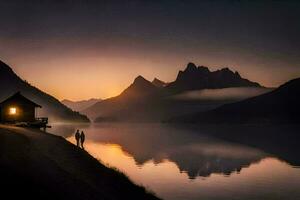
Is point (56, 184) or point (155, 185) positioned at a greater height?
point (56, 184)

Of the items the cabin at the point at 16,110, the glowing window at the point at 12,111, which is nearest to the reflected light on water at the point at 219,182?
the cabin at the point at 16,110

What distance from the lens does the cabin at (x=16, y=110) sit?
93875 mm

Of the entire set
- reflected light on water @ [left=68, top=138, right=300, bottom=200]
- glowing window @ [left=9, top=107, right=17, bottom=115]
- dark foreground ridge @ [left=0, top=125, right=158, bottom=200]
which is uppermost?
glowing window @ [left=9, top=107, right=17, bottom=115]

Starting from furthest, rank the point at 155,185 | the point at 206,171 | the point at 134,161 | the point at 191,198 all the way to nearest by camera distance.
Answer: the point at 134,161 < the point at 206,171 < the point at 155,185 < the point at 191,198

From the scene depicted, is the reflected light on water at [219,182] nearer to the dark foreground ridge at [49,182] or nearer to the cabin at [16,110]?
the dark foreground ridge at [49,182]

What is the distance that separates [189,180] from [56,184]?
32232 millimetres

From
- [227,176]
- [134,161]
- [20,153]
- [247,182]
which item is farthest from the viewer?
[134,161]

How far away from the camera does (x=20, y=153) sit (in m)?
34.5

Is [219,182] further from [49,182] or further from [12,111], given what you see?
[12,111]

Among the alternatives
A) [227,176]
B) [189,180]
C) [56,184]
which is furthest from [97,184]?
[227,176]

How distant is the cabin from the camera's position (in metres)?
93.9

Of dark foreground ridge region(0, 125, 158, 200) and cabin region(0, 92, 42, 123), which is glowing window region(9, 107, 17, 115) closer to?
cabin region(0, 92, 42, 123)

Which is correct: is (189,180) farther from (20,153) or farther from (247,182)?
(20,153)

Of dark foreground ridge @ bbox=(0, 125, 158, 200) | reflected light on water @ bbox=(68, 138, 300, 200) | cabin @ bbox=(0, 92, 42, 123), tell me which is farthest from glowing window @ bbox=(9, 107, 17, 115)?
dark foreground ridge @ bbox=(0, 125, 158, 200)
